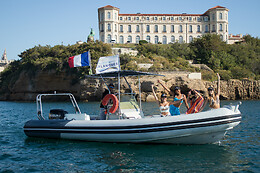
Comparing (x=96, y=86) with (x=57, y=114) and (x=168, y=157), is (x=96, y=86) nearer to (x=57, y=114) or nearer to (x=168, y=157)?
(x=57, y=114)

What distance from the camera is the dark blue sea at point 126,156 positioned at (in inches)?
345

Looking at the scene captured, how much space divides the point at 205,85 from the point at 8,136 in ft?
120

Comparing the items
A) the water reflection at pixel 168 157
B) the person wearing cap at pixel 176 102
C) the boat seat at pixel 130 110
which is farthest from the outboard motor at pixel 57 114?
the person wearing cap at pixel 176 102

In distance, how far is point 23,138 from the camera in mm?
13547

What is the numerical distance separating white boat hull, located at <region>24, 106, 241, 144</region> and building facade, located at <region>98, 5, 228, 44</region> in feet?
249

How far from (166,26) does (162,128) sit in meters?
82.9

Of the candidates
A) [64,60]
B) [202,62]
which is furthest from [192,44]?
[64,60]

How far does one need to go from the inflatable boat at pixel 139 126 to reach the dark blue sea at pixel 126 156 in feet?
1.10

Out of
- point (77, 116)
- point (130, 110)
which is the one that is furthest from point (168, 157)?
point (77, 116)

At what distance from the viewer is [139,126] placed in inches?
424

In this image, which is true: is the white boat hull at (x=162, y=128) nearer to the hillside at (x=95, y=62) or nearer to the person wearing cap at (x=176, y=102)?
the person wearing cap at (x=176, y=102)

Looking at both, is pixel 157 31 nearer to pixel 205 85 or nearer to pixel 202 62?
pixel 202 62

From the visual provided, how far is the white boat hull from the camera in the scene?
10281 mm

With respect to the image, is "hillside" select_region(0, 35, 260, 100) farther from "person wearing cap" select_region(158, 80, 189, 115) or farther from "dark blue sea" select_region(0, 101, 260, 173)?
"person wearing cap" select_region(158, 80, 189, 115)
